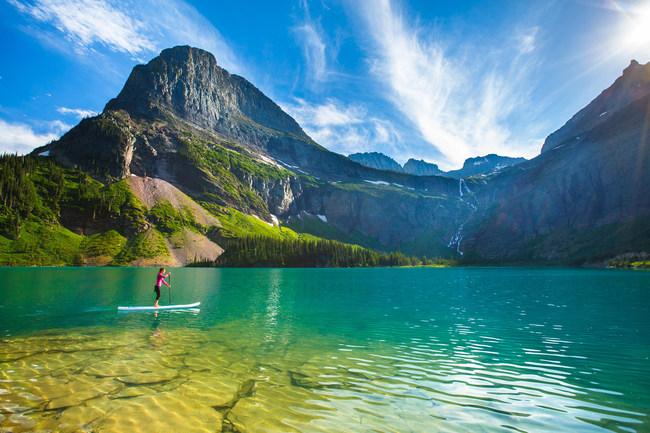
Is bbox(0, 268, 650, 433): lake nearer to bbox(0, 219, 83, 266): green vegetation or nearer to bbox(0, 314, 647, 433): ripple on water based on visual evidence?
bbox(0, 314, 647, 433): ripple on water

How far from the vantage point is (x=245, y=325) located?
111 feet

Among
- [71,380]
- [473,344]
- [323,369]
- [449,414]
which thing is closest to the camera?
[449,414]

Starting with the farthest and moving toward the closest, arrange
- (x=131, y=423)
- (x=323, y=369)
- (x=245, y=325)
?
(x=245, y=325), (x=323, y=369), (x=131, y=423)

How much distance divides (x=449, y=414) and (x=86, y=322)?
34754 mm

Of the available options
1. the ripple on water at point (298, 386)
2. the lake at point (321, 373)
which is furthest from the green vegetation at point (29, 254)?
the ripple on water at point (298, 386)

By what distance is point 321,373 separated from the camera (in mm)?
18641

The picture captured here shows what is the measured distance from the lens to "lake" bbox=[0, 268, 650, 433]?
12688 mm

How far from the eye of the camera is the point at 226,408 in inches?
534

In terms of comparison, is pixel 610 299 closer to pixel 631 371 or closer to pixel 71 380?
pixel 631 371

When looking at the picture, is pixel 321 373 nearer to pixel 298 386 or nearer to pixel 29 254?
pixel 298 386


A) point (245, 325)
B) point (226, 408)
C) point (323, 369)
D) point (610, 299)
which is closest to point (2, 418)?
point (226, 408)

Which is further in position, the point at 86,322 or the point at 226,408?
the point at 86,322

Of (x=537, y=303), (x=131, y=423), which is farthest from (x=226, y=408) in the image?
(x=537, y=303)

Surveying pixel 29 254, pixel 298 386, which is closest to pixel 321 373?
pixel 298 386
